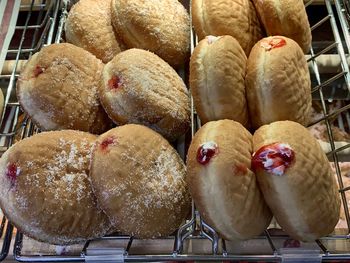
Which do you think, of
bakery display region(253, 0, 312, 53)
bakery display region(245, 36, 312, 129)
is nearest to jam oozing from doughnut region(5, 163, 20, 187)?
bakery display region(245, 36, 312, 129)

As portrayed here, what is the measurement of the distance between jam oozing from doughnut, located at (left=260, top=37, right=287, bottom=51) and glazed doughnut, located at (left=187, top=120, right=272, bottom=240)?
18cm

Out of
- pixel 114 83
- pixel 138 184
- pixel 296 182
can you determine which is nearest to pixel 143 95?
pixel 114 83

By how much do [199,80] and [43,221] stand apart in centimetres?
32

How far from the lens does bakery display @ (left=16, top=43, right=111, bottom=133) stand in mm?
766

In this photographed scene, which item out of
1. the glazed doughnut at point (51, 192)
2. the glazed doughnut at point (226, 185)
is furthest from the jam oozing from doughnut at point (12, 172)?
the glazed doughnut at point (226, 185)

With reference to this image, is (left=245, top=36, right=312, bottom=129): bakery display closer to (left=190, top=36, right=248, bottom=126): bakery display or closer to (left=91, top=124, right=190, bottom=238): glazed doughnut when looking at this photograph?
(left=190, top=36, right=248, bottom=126): bakery display

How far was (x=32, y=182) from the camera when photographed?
2.17ft

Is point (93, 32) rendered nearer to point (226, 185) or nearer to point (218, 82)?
point (218, 82)

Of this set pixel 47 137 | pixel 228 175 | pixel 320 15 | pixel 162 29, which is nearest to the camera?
pixel 228 175

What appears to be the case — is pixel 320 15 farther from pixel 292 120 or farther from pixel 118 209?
pixel 118 209

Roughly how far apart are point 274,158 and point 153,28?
0.38 meters

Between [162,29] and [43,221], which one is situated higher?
[162,29]

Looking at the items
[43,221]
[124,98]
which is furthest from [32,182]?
[124,98]

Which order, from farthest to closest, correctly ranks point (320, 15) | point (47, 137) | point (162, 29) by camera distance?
1. point (320, 15)
2. point (162, 29)
3. point (47, 137)
